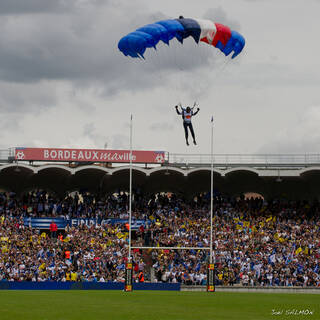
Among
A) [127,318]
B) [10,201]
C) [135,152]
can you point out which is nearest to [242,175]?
[135,152]

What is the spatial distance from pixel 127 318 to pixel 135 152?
3065cm

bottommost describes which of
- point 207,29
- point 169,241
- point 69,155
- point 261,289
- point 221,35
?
point 261,289

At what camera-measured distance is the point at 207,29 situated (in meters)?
30.9

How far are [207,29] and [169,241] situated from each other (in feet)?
48.0

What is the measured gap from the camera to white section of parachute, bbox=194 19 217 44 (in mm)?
30875

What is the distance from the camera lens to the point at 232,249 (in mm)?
40031

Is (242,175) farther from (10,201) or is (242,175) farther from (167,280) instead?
(10,201)

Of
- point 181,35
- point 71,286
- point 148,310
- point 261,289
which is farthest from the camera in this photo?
point 261,289

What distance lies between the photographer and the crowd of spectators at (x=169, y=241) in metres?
37.9

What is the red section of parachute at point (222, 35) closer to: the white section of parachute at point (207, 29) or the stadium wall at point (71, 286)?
the white section of parachute at point (207, 29)

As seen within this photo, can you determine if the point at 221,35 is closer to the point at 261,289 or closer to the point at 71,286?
the point at 261,289

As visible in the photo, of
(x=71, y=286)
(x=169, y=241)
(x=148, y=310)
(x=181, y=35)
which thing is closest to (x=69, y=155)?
(x=169, y=241)

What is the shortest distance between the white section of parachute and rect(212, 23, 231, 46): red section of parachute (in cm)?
21

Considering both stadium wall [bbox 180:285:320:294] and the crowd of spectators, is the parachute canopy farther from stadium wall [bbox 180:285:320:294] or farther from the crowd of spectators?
the crowd of spectators
